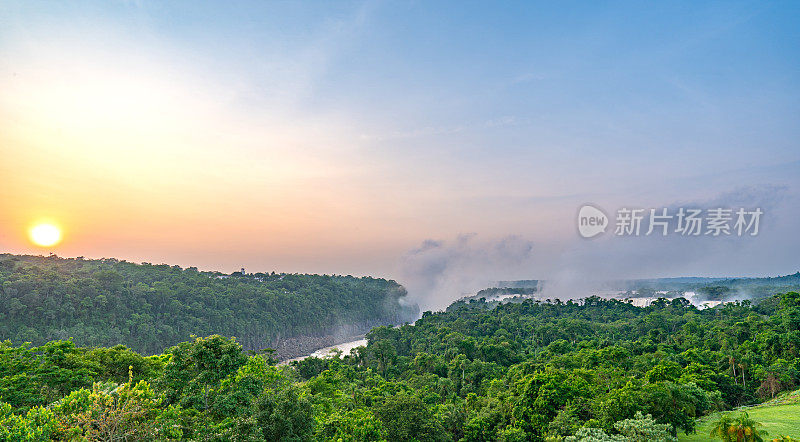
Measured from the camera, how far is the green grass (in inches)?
736

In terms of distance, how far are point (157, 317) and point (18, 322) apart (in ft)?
66.4

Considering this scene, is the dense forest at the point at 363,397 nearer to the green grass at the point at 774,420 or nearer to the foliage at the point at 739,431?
the foliage at the point at 739,431

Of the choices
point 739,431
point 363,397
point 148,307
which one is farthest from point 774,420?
point 148,307

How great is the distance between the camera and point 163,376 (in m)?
16.8

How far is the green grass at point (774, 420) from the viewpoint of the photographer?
61.4 ft

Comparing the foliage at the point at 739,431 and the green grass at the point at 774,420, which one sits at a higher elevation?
the foliage at the point at 739,431

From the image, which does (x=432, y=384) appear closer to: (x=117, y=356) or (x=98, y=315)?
(x=117, y=356)

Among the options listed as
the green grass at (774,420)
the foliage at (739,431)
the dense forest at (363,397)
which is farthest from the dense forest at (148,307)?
the foliage at (739,431)

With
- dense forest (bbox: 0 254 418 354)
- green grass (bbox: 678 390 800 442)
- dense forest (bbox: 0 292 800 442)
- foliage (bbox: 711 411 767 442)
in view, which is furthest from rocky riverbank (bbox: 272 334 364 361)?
foliage (bbox: 711 411 767 442)

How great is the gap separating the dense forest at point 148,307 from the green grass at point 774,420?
75.9 meters

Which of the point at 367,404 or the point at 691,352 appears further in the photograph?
the point at 691,352

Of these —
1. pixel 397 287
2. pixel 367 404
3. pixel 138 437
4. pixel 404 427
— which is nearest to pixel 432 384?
pixel 367 404

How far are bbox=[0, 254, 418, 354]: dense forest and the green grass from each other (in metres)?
75.9

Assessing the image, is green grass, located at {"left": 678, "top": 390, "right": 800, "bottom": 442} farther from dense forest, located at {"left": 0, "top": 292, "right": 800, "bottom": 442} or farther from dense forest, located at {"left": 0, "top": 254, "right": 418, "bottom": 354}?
dense forest, located at {"left": 0, "top": 254, "right": 418, "bottom": 354}
